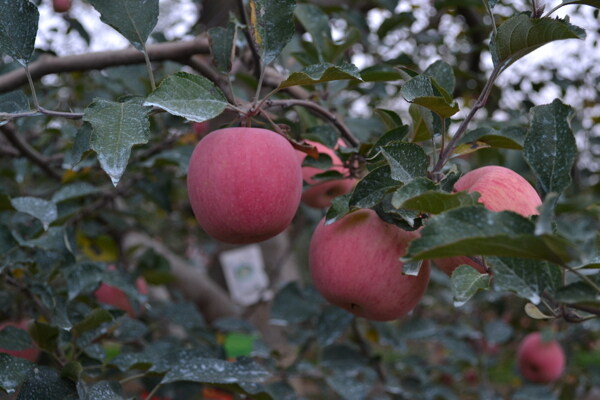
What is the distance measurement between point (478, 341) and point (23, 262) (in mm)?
2031

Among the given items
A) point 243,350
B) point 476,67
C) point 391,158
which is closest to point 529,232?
point 391,158

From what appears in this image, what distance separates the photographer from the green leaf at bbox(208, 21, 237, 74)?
737mm

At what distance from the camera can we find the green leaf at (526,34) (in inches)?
21.9

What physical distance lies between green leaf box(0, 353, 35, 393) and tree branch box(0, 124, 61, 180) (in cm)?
47

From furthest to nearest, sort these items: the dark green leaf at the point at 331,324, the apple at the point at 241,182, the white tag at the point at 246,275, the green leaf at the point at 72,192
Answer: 1. the white tag at the point at 246,275
2. the dark green leaf at the point at 331,324
3. the green leaf at the point at 72,192
4. the apple at the point at 241,182

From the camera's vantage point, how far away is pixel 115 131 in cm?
57

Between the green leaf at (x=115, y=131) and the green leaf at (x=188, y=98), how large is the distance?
0.10 feet

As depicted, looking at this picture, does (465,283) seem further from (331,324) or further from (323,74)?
(331,324)

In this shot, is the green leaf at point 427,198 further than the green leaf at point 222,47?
No

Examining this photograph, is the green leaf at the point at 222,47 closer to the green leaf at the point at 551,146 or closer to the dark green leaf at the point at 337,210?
the dark green leaf at the point at 337,210

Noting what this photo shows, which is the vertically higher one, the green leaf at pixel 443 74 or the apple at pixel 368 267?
the green leaf at pixel 443 74

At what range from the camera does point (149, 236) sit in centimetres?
214

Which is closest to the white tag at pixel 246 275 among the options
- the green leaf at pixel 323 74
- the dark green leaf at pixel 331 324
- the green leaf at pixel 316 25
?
the dark green leaf at pixel 331 324

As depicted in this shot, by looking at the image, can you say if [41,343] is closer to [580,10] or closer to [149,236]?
[149,236]
